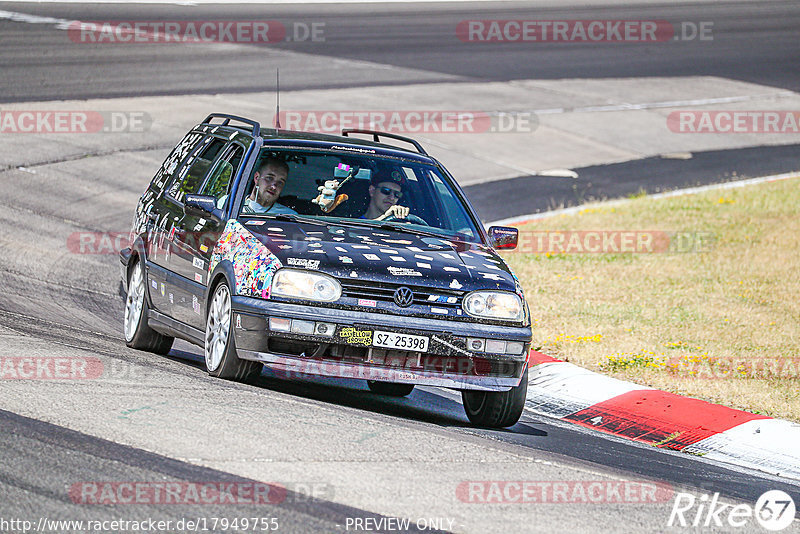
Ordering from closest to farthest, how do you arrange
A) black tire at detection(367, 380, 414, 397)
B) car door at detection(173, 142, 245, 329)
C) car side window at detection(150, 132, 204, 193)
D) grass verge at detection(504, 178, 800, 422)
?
1. car door at detection(173, 142, 245, 329)
2. black tire at detection(367, 380, 414, 397)
3. car side window at detection(150, 132, 204, 193)
4. grass verge at detection(504, 178, 800, 422)

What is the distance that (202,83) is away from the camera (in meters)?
23.3

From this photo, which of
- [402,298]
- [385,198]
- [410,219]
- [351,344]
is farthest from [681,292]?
[351,344]

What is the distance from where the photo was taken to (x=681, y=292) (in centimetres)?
1304

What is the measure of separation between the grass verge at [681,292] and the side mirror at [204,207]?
3683 mm

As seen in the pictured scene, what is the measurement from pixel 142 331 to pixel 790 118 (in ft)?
65.0

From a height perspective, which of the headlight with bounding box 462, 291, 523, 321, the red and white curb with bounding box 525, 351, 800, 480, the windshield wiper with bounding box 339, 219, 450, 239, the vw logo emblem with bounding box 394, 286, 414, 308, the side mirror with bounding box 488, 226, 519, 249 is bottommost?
the red and white curb with bounding box 525, 351, 800, 480

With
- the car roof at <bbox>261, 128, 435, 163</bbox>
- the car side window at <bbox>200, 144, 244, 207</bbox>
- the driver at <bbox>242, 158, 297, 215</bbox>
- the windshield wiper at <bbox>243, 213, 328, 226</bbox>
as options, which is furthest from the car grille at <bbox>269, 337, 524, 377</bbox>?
the car roof at <bbox>261, 128, 435, 163</bbox>

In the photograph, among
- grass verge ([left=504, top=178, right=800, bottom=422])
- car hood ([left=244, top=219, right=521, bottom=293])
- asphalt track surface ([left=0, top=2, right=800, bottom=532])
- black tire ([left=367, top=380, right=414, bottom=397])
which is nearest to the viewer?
asphalt track surface ([left=0, top=2, right=800, bottom=532])

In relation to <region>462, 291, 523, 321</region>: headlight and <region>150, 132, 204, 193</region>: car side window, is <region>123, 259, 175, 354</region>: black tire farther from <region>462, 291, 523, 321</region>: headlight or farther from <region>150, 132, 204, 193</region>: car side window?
<region>462, 291, 523, 321</region>: headlight

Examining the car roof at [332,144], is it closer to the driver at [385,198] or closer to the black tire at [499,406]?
the driver at [385,198]

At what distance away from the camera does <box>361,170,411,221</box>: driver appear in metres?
8.56

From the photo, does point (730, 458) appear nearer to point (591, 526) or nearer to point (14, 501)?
point (591, 526)

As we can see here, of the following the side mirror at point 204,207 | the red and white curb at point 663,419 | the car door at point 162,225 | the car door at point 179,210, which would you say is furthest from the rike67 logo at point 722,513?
the car door at point 162,225

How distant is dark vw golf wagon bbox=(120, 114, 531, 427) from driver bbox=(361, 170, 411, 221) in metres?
0.01
